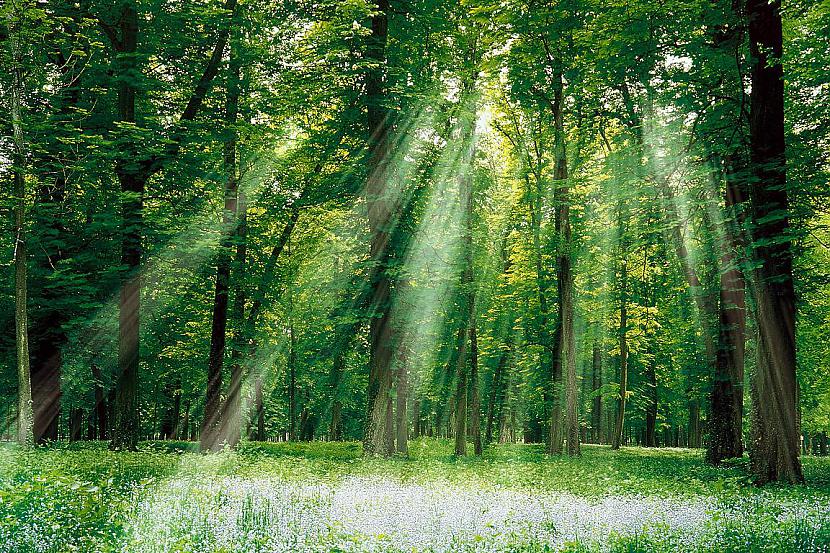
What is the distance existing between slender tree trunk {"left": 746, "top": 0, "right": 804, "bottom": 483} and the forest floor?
0.86 meters

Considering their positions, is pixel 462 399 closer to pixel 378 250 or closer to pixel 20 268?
pixel 378 250

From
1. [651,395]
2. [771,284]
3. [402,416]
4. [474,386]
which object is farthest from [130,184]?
[651,395]

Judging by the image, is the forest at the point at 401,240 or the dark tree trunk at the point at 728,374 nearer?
the forest at the point at 401,240

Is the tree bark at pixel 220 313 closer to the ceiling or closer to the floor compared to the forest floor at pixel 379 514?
closer to the ceiling

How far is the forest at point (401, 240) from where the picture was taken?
8820mm

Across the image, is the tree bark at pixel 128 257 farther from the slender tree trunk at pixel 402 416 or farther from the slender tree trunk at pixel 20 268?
the slender tree trunk at pixel 402 416

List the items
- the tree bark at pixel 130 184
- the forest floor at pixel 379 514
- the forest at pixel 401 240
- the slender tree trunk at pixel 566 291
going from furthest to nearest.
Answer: the slender tree trunk at pixel 566 291, the tree bark at pixel 130 184, the forest at pixel 401 240, the forest floor at pixel 379 514

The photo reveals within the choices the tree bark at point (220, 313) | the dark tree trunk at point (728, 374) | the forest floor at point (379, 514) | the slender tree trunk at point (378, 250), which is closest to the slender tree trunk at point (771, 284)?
the forest floor at point (379, 514)

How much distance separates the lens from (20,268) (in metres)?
14.5

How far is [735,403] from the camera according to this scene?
63.8ft

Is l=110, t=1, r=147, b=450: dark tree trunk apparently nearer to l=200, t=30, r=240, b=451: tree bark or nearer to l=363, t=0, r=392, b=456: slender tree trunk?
l=200, t=30, r=240, b=451: tree bark

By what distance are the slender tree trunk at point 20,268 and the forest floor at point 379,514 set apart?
45.1 inches

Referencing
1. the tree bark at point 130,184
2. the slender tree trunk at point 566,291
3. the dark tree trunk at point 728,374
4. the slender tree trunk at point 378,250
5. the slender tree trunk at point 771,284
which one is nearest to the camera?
the slender tree trunk at point 771,284

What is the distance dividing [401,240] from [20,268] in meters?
9.61
